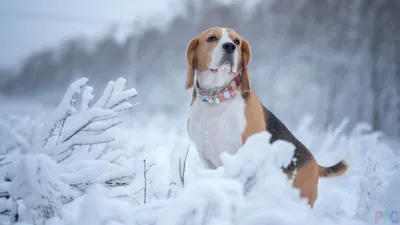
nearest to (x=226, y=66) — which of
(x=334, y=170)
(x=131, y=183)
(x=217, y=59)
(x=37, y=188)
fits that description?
(x=217, y=59)

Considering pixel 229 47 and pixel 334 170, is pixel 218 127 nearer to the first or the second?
pixel 229 47

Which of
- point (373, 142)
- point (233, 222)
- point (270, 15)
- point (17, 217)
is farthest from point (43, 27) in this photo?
point (373, 142)

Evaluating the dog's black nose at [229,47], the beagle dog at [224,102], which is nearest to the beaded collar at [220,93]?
the beagle dog at [224,102]

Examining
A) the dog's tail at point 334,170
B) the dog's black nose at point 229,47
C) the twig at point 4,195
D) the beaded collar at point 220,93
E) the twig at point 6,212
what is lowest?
the dog's tail at point 334,170

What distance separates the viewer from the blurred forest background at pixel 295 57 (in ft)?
4.86

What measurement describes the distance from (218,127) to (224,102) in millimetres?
90

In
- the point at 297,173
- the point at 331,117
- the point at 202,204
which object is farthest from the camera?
the point at 331,117

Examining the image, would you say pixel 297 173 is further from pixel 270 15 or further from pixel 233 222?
pixel 270 15

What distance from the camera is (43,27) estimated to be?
1.28 m

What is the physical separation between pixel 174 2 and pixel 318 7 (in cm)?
65

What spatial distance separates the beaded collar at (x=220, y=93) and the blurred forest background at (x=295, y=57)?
0.22 metres

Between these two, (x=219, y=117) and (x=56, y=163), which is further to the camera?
(x=219, y=117)

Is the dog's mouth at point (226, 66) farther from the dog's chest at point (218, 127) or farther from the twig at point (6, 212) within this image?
the twig at point (6, 212)

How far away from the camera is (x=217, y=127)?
4.00ft
